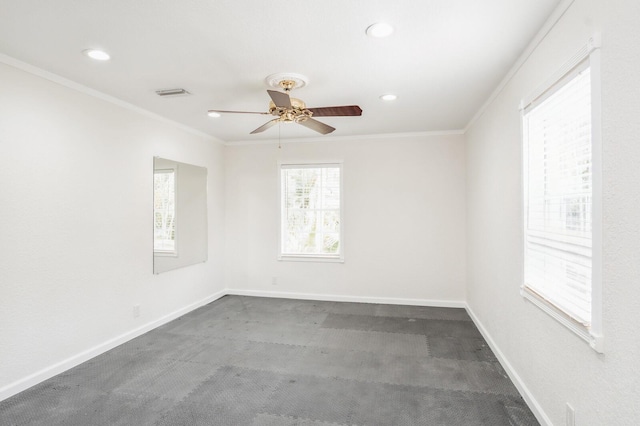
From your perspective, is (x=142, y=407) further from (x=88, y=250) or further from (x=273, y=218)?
(x=273, y=218)

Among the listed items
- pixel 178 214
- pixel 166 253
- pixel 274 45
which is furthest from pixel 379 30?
pixel 166 253

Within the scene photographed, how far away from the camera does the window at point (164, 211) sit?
4.14 m

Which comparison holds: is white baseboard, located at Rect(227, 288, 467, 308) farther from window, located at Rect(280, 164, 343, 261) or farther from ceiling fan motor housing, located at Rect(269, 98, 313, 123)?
ceiling fan motor housing, located at Rect(269, 98, 313, 123)

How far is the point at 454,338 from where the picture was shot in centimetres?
374

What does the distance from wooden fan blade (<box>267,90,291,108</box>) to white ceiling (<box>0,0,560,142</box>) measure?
0.30 metres

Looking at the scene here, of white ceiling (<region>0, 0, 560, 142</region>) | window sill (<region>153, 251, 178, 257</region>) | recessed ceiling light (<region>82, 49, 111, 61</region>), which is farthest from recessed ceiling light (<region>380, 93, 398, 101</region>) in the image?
window sill (<region>153, 251, 178, 257</region>)

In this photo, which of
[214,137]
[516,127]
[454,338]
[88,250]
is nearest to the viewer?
[516,127]

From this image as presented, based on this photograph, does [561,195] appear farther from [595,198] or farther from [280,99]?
[280,99]

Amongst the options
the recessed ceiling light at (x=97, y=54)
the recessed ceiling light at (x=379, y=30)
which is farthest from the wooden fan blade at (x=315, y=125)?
the recessed ceiling light at (x=97, y=54)

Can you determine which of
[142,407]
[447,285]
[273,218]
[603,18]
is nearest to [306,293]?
[273,218]

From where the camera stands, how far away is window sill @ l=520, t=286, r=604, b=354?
1592mm

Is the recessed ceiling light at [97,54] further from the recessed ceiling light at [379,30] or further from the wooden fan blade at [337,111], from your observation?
the recessed ceiling light at [379,30]

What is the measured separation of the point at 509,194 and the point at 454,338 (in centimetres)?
174

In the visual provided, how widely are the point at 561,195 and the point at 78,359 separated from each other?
4.04 metres
